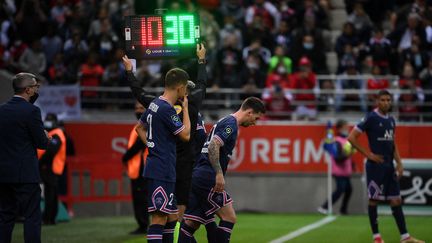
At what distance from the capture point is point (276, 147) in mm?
22344

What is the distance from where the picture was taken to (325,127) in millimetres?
22078

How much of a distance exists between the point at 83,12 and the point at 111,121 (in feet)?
16.7

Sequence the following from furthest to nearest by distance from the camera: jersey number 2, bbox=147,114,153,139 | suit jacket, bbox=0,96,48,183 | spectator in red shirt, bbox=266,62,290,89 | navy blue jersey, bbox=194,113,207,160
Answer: spectator in red shirt, bbox=266,62,290,89 < navy blue jersey, bbox=194,113,207,160 < suit jacket, bbox=0,96,48,183 < jersey number 2, bbox=147,114,153,139

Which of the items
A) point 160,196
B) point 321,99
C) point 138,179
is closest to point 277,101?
point 321,99

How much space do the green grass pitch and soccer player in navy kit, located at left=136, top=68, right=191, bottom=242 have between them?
14.3ft

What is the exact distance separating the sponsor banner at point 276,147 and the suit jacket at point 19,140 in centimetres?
1060

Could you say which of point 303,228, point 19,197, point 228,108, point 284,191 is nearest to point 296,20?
point 228,108

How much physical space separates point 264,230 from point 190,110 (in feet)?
16.8

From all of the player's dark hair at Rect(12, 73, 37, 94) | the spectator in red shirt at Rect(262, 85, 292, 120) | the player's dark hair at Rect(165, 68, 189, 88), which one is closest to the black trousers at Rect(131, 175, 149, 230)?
the player's dark hair at Rect(12, 73, 37, 94)

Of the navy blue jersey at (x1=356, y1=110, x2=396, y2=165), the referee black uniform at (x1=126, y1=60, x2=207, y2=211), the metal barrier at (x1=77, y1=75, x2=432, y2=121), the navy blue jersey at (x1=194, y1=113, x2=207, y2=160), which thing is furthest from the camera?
the metal barrier at (x1=77, y1=75, x2=432, y2=121)

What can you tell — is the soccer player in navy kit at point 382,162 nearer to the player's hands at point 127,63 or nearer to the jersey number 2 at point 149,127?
the player's hands at point 127,63

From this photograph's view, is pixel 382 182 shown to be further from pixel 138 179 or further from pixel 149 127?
pixel 149 127

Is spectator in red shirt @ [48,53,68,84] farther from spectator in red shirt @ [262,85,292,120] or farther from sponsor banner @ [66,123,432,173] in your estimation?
spectator in red shirt @ [262,85,292,120]

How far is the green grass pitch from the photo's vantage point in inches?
613
